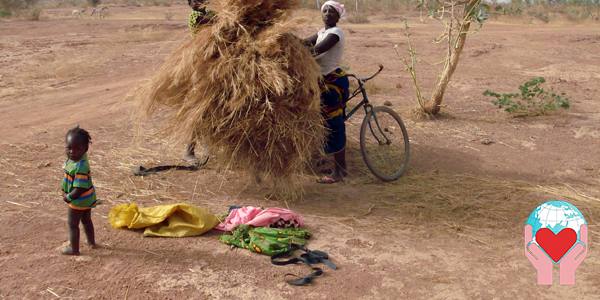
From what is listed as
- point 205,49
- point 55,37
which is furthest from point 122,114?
point 55,37

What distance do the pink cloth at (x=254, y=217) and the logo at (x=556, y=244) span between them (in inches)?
61.6

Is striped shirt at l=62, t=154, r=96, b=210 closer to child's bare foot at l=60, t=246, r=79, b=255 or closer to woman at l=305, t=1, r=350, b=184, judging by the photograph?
child's bare foot at l=60, t=246, r=79, b=255

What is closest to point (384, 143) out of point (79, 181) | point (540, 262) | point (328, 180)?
point (328, 180)

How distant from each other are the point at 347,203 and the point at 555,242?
169 cm

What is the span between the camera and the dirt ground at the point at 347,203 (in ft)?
10.7

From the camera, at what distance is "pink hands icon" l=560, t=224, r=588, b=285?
3.38 meters

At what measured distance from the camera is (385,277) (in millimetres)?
3402

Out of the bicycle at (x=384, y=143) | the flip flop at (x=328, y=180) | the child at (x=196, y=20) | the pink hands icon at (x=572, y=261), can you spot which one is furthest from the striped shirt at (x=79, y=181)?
the pink hands icon at (x=572, y=261)

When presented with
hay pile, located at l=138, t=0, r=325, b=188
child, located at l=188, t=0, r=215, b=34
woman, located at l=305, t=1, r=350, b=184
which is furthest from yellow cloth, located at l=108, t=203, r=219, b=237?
child, located at l=188, t=0, r=215, b=34

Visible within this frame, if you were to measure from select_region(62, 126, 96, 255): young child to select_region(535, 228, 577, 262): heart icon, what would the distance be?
2.71 meters

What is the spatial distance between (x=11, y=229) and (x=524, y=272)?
3360mm

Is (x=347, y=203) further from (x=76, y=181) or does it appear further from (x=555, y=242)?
(x=76, y=181)

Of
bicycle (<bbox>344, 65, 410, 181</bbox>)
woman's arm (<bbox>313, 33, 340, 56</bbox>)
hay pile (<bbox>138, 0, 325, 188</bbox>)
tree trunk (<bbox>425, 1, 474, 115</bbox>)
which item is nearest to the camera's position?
hay pile (<bbox>138, 0, 325, 188</bbox>)

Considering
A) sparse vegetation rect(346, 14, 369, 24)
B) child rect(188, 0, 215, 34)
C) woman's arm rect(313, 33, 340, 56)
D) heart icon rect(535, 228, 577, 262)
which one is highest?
child rect(188, 0, 215, 34)
